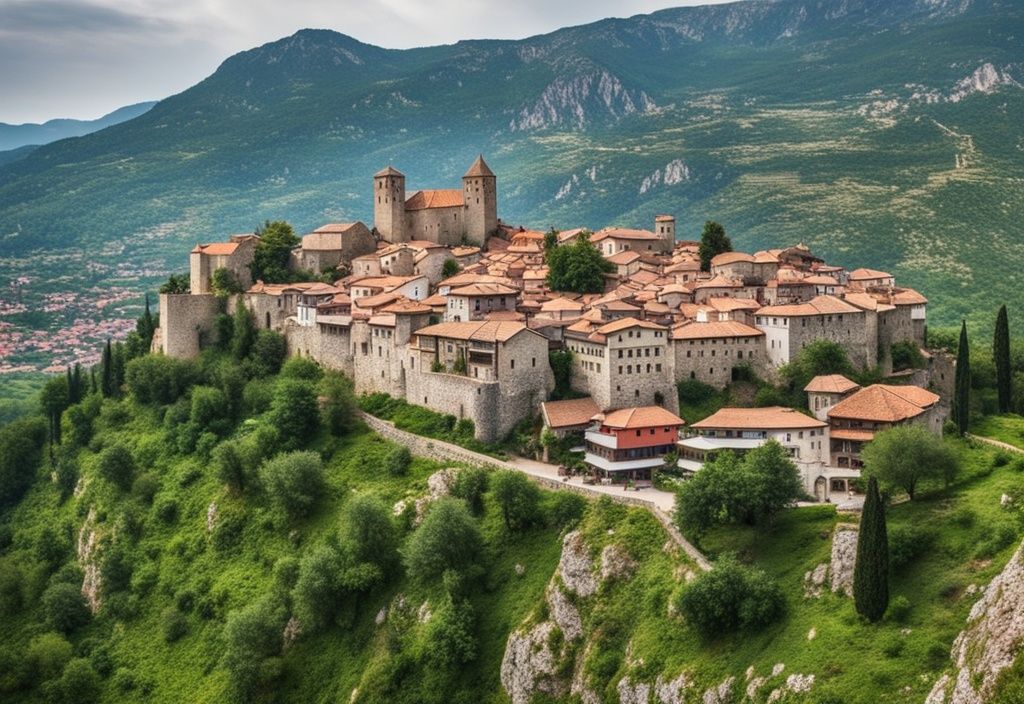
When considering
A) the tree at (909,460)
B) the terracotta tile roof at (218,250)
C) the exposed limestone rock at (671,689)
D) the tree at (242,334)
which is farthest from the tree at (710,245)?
the exposed limestone rock at (671,689)

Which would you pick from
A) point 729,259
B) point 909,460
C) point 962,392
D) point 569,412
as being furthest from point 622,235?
point 909,460

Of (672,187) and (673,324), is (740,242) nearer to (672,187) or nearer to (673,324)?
(672,187)

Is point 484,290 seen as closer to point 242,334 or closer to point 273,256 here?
point 242,334

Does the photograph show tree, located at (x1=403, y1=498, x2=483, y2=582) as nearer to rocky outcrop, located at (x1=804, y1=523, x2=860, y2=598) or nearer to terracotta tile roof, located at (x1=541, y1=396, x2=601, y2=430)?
terracotta tile roof, located at (x1=541, y1=396, x2=601, y2=430)

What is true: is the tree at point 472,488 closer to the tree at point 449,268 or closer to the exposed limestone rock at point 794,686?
the exposed limestone rock at point 794,686

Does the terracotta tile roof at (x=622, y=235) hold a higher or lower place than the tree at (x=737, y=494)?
higher

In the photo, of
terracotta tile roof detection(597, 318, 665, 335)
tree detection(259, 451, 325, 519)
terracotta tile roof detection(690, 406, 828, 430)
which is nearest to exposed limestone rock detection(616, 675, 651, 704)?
terracotta tile roof detection(690, 406, 828, 430)
